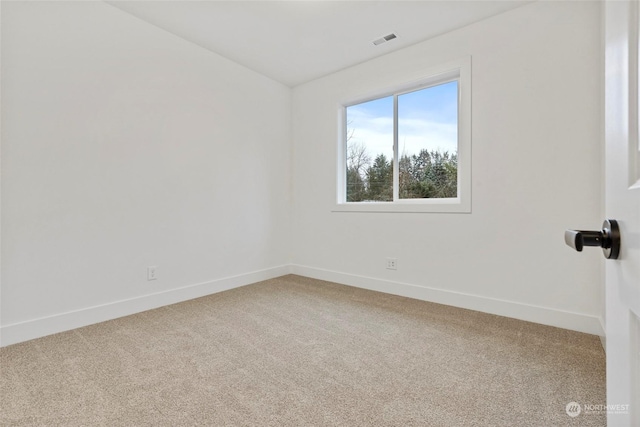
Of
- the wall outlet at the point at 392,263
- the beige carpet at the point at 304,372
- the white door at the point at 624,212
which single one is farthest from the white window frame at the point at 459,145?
the white door at the point at 624,212

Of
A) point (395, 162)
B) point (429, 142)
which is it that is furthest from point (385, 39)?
point (395, 162)

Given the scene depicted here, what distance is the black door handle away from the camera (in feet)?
1.57

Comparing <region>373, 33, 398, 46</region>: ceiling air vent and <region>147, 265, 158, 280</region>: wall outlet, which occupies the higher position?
<region>373, 33, 398, 46</region>: ceiling air vent

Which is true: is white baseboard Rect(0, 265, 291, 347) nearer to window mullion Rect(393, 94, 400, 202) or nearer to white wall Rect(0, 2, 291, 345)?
white wall Rect(0, 2, 291, 345)

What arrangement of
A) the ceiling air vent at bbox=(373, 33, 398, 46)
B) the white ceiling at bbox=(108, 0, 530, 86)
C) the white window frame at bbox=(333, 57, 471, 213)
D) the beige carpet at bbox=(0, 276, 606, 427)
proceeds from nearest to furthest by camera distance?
1. the beige carpet at bbox=(0, 276, 606, 427)
2. the white ceiling at bbox=(108, 0, 530, 86)
3. the white window frame at bbox=(333, 57, 471, 213)
4. the ceiling air vent at bbox=(373, 33, 398, 46)

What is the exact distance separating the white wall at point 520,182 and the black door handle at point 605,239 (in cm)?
211

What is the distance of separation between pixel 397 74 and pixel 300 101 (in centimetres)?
136

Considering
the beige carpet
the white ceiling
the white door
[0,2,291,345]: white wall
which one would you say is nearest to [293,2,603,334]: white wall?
the white ceiling

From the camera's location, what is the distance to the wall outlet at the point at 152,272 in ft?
8.59

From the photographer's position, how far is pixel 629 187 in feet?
1.51

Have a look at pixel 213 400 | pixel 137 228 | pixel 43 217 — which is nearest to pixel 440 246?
pixel 213 400

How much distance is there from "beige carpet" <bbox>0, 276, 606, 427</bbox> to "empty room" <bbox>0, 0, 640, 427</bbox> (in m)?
0.01

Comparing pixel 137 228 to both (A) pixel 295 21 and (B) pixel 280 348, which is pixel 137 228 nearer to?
(B) pixel 280 348

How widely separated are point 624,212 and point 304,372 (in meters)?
1.53
